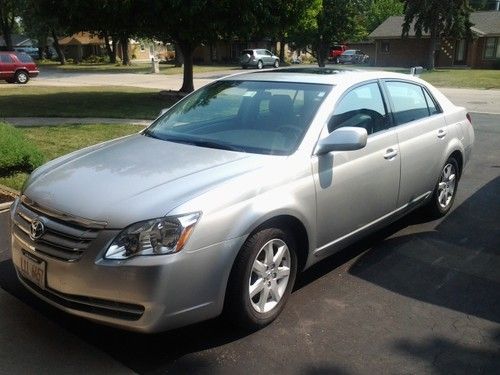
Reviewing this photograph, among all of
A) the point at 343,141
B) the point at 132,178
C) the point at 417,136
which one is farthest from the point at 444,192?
the point at 132,178

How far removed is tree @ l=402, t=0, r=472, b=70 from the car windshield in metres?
40.6

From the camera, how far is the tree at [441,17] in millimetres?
40469

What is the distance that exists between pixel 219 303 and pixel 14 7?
177 feet

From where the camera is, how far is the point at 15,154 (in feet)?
21.9

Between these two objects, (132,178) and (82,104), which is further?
(82,104)

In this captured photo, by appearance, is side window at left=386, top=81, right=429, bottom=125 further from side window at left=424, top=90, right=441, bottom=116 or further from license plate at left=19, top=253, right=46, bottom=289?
license plate at left=19, top=253, right=46, bottom=289

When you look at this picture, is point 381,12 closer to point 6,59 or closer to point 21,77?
point 21,77

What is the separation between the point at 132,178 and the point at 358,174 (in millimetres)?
1710

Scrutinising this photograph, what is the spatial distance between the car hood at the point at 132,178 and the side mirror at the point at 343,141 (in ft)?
1.41

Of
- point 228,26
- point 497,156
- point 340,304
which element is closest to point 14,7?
point 228,26

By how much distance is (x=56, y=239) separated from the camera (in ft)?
9.95

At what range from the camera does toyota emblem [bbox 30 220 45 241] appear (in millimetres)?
3113

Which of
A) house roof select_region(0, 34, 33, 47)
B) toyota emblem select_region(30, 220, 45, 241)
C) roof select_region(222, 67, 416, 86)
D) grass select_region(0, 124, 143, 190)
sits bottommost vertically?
grass select_region(0, 124, 143, 190)

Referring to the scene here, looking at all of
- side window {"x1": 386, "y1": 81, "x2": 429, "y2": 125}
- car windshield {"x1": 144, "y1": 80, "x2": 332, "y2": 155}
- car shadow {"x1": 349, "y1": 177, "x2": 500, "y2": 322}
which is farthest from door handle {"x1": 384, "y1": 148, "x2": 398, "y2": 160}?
car shadow {"x1": 349, "y1": 177, "x2": 500, "y2": 322}
